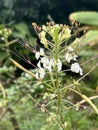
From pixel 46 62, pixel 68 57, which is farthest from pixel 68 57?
pixel 46 62

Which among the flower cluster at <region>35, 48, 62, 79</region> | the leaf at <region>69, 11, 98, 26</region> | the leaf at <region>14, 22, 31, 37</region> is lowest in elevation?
the flower cluster at <region>35, 48, 62, 79</region>

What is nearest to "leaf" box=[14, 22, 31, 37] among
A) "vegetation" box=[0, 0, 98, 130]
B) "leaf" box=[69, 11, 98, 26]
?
"vegetation" box=[0, 0, 98, 130]

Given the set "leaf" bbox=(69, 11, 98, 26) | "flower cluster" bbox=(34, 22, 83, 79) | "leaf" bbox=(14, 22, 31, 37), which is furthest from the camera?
"leaf" bbox=(14, 22, 31, 37)

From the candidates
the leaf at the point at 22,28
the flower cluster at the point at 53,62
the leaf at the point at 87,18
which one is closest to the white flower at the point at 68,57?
the flower cluster at the point at 53,62

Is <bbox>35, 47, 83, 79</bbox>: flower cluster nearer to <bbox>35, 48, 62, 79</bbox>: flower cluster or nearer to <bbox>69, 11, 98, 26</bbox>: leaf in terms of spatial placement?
<bbox>35, 48, 62, 79</bbox>: flower cluster

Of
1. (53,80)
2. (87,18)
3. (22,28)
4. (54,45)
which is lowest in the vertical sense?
(53,80)

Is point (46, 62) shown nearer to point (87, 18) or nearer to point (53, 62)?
point (53, 62)

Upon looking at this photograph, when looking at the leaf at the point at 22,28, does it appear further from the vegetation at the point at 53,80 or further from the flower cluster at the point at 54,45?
the flower cluster at the point at 54,45

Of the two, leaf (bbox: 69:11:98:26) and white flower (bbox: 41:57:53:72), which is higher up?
leaf (bbox: 69:11:98:26)

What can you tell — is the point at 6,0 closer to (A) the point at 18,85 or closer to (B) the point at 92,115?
(A) the point at 18,85

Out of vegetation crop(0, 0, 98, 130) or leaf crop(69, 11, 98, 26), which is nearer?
vegetation crop(0, 0, 98, 130)

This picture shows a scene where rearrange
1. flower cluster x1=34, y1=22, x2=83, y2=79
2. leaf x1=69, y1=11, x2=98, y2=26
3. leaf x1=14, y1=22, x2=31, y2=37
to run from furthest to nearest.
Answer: leaf x1=14, y1=22, x2=31, y2=37, leaf x1=69, y1=11, x2=98, y2=26, flower cluster x1=34, y1=22, x2=83, y2=79
